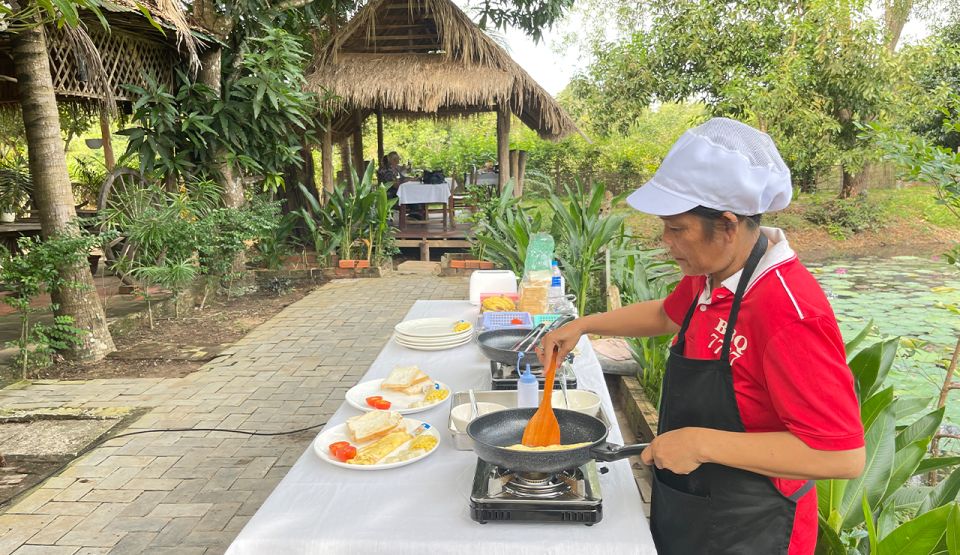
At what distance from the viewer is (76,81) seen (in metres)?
5.86

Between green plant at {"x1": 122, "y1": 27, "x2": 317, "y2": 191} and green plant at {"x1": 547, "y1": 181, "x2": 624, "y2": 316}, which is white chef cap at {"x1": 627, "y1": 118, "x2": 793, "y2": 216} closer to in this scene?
green plant at {"x1": 547, "y1": 181, "x2": 624, "y2": 316}

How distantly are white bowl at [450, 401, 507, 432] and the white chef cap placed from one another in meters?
0.76

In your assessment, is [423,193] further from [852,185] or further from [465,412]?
[852,185]

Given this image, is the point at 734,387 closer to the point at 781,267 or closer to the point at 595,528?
the point at 781,267

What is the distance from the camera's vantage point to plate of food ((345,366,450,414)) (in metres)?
1.97

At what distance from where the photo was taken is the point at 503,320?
2.67 metres

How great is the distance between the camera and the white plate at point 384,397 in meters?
1.96

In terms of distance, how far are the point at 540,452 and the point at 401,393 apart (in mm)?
842

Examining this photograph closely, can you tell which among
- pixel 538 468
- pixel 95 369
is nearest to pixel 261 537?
pixel 538 468

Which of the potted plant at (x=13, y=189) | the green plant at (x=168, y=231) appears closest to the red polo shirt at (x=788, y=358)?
the green plant at (x=168, y=231)

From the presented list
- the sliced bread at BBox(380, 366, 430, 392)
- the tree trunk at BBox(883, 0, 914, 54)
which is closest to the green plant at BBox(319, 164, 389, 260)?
the sliced bread at BBox(380, 366, 430, 392)

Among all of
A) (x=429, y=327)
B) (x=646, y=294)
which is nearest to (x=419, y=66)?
(x=646, y=294)

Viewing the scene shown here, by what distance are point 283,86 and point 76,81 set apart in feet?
7.10

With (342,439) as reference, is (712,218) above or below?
above
